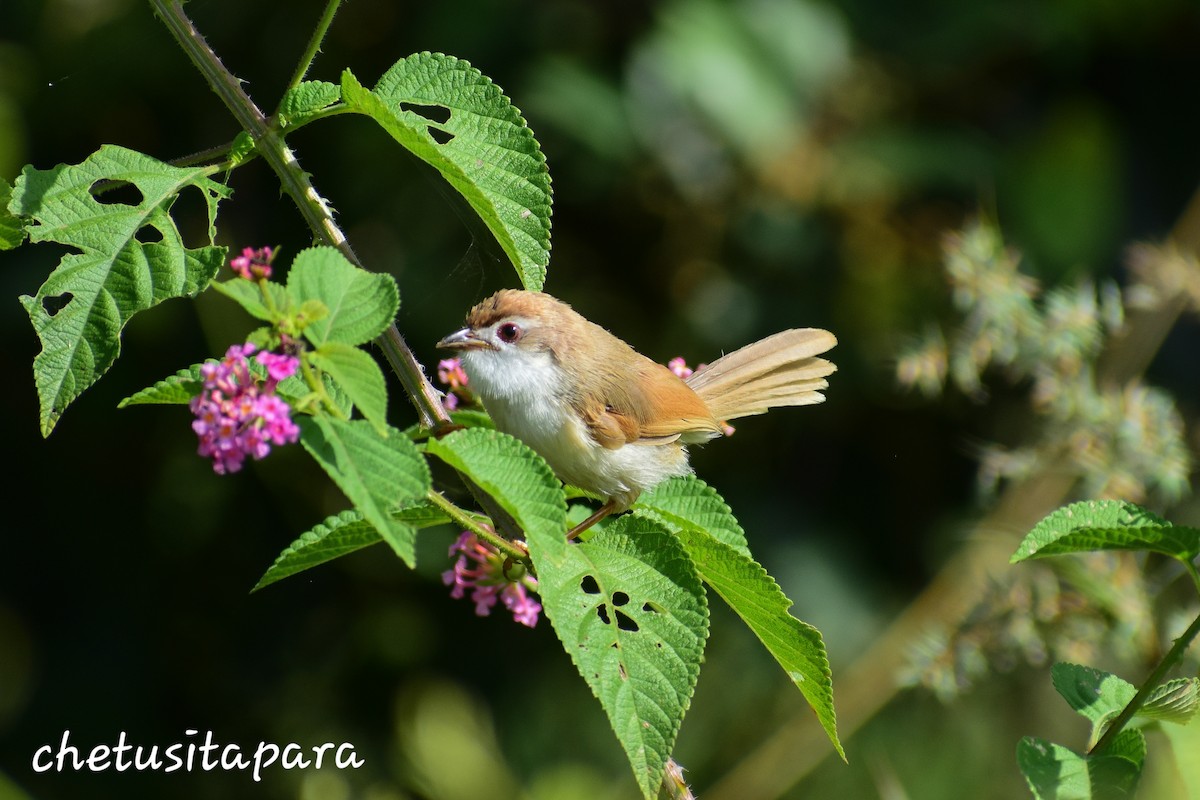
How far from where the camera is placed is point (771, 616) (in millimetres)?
1742

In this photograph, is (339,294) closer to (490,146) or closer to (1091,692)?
(490,146)

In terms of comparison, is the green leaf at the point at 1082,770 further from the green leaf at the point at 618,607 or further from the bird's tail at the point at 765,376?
the bird's tail at the point at 765,376

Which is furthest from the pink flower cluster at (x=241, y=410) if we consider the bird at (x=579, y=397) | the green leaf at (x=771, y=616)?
the bird at (x=579, y=397)

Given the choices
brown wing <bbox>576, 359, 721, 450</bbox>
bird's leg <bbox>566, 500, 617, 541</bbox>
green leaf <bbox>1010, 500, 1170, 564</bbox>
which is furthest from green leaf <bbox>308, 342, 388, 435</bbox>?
brown wing <bbox>576, 359, 721, 450</bbox>

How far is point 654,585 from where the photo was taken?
1.67 metres

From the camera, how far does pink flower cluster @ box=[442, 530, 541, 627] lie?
190 centimetres

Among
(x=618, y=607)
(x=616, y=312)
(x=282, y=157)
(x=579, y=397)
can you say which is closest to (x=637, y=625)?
(x=618, y=607)

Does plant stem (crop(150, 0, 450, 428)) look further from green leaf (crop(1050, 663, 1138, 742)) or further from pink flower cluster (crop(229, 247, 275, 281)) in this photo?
green leaf (crop(1050, 663, 1138, 742))

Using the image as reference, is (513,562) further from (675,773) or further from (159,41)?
(159,41)

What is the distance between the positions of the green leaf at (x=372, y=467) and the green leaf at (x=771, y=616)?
20.1 inches

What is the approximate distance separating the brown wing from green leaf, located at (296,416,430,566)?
3.75ft

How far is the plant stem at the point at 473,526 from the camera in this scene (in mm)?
1583

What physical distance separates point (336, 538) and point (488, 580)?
11.6 inches

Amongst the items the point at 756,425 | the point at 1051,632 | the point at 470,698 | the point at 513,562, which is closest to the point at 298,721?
the point at 470,698
